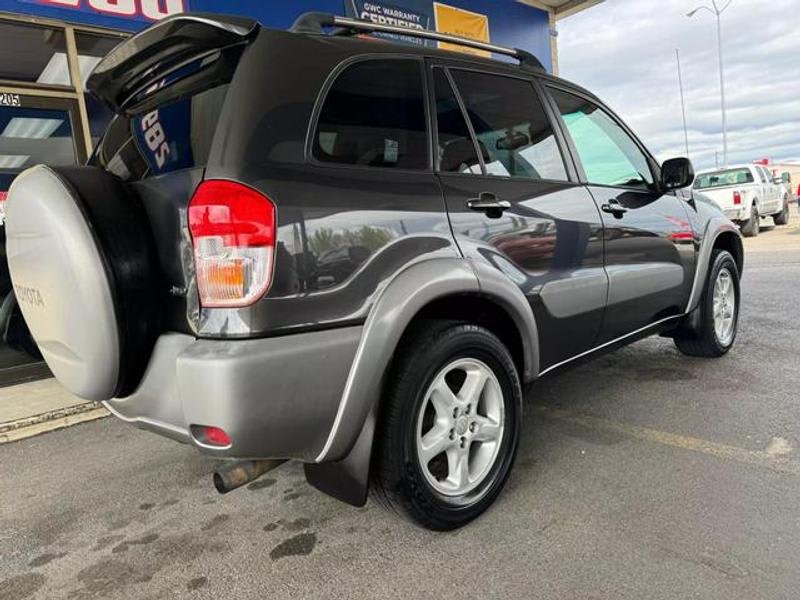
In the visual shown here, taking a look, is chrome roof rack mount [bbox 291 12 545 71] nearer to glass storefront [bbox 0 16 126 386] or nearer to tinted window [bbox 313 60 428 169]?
tinted window [bbox 313 60 428 169]

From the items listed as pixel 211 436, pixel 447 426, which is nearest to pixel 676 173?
pixel 447 426

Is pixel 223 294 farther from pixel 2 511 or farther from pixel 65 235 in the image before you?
pixel 2 511

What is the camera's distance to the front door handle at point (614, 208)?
10.4 feet

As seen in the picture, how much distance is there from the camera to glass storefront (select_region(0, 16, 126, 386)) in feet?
16.2

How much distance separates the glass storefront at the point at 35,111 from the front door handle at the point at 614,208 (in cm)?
453

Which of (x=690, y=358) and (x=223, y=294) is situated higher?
(x=223, y=294)

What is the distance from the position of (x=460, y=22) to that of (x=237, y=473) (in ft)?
26.8

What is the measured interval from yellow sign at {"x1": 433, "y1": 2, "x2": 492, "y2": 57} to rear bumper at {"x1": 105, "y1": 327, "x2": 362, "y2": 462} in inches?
287

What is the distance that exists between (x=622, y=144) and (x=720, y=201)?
44.1 feet

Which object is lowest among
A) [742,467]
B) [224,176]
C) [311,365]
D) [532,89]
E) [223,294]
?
[742,467]

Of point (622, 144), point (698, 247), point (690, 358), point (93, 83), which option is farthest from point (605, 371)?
point (93, 83)

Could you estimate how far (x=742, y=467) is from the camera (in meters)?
2.77

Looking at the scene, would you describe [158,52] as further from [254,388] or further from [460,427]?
[460,427]

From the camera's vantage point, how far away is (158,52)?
222 centimetres
